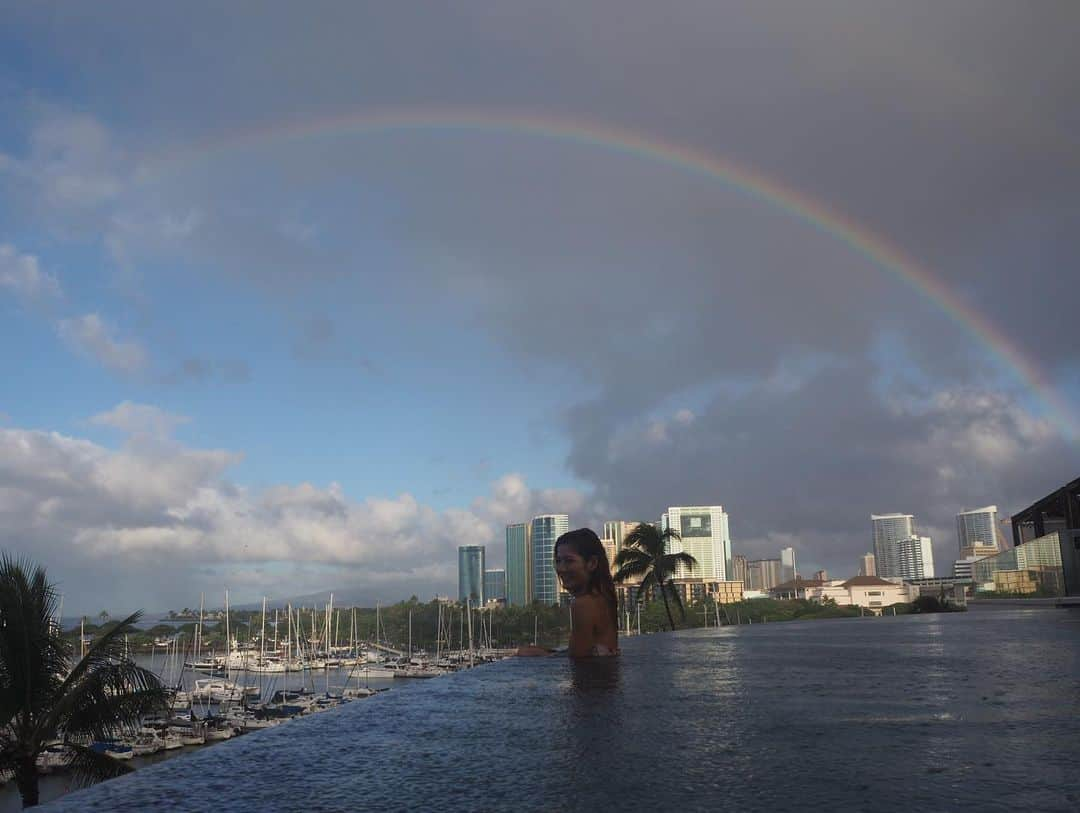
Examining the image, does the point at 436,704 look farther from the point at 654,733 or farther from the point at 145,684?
the point at 654,733

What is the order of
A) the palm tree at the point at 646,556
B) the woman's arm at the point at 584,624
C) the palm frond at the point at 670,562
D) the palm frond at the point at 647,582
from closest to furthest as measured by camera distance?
the woman's arm at the point at 584,624
the palm tree at the point at 646,556
the palm frond at the point at 670,562
the palm frond at the point at 647,582

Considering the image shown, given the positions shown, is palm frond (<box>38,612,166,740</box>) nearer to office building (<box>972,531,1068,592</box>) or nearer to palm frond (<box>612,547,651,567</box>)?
palm frond (<box>612,547,651,567</box>)

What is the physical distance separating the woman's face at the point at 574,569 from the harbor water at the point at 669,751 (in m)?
5.49

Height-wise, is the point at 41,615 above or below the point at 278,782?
above

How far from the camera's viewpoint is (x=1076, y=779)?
6.88 meters

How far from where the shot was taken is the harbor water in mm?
6805

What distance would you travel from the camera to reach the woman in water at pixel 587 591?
858 inches

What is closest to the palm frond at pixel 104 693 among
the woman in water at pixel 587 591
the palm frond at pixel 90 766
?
the palm frond at pixel 90 766

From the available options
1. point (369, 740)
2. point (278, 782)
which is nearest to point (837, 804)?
point (278, 782)

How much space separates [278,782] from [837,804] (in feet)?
16.6

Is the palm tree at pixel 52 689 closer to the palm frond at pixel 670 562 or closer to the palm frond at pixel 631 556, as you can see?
the palm frond at pixel 631 556

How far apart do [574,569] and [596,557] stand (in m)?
0.73

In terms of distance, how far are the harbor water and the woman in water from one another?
567 centimetres

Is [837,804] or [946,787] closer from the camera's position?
[837,804]
